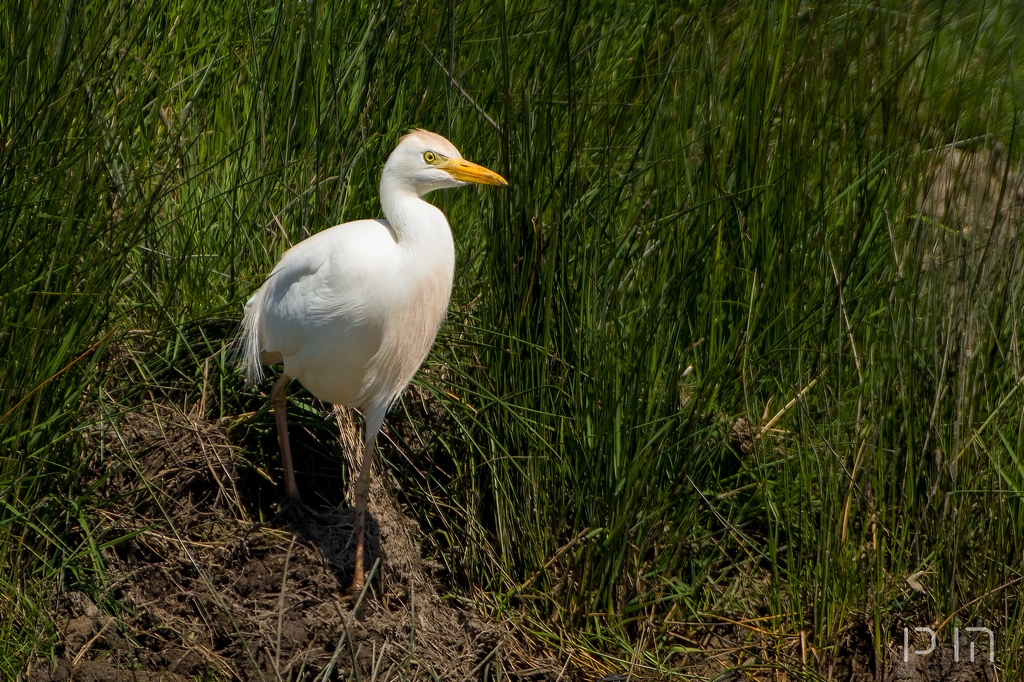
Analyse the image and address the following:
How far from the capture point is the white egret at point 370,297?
3.09 meters

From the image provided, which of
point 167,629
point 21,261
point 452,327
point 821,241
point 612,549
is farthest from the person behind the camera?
point 452,327

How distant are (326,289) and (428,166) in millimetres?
489

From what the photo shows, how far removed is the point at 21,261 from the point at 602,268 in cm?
175

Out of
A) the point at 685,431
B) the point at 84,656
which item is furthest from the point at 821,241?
the point at 84,656

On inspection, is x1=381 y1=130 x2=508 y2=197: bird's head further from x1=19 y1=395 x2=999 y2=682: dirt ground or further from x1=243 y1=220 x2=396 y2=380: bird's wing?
x1=19 y1=395 x2=999 y2=682: dirt ground

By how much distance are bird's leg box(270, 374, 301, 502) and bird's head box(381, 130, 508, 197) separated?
0.78 meters

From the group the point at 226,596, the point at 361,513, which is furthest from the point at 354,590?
the point at 226,596

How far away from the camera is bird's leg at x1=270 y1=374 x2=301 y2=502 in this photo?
11.0 ft

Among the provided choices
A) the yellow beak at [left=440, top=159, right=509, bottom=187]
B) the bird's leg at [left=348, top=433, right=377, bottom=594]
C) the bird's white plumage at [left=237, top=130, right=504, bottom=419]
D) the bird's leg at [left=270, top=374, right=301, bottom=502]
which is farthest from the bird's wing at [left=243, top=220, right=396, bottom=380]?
the bird's leg at [left=348, top=433, right=377, bottom=594]

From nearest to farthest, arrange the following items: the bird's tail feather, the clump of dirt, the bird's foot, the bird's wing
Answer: the clump of dirt → the bird's wing → the bird's foot → the bird's tail feather

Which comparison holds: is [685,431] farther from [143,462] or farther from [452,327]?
[143,462]

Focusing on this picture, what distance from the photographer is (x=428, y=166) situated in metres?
3.11

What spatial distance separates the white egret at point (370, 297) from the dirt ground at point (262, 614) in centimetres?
18

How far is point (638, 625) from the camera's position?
3.30 metres
